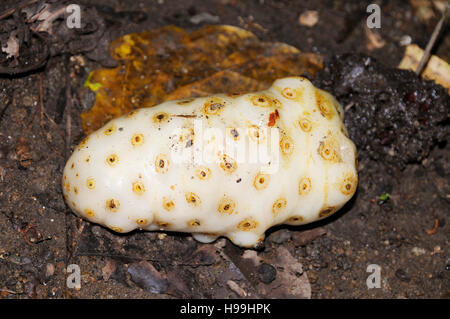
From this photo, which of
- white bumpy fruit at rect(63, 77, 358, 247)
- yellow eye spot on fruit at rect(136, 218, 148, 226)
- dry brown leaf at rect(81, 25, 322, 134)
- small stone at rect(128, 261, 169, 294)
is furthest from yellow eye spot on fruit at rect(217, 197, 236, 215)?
dry brown leaf at rect(81, 25, 322, 134)

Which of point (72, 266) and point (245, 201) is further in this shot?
point (72, 266)

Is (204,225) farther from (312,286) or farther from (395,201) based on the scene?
(395,201)

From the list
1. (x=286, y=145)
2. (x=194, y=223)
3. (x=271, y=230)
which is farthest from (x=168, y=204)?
(x=271, y=230)

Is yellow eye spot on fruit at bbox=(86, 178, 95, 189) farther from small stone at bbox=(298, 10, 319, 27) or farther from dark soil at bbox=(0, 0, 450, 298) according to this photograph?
small stone at bbox=(298, 10, 319, 27)

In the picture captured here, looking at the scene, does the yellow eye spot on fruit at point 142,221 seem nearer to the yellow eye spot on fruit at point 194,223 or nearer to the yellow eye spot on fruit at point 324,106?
the yellow eye spot on fruit at point 194,223

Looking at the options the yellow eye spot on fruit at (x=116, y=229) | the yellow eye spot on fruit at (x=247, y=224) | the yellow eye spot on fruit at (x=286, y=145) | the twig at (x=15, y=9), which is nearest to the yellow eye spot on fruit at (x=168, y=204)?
the yellow eye spot on fruit at (x=116, y=229)

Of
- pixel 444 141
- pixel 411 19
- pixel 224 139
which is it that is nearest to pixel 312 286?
pixel 224 139

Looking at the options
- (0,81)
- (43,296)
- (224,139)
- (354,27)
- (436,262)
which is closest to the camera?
(224,139)
